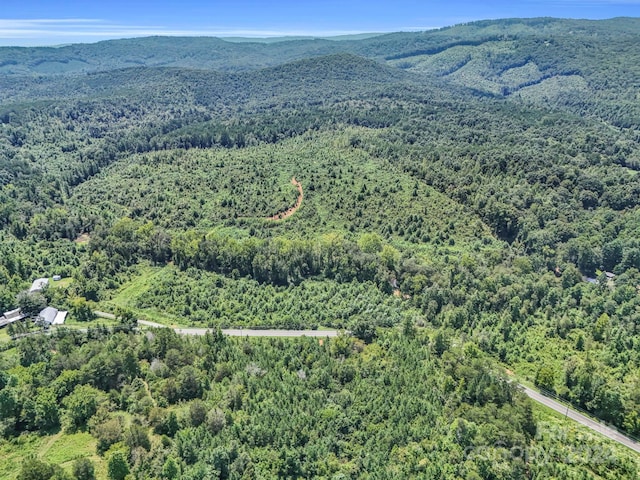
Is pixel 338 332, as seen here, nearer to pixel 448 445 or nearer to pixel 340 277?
pixel 340 277

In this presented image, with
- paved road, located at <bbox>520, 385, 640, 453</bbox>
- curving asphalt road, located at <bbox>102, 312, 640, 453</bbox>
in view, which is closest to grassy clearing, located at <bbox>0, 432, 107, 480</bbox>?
curving asphalt road, located at <bbox>102, 312, 640, 453</bbox>

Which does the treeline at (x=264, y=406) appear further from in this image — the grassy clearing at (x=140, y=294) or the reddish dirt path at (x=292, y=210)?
the reddish dirt path at (x=292, y=210)

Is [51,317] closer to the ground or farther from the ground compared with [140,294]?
farther from the ground

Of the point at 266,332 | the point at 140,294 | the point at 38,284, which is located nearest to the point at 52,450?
the point at 266,332

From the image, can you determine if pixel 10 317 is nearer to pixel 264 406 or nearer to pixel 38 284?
pixel 38 284

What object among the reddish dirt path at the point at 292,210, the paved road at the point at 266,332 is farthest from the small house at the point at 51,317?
the reddish dirt path at the point at 292,210

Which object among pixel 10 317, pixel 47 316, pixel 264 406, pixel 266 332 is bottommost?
pixel 266 332
